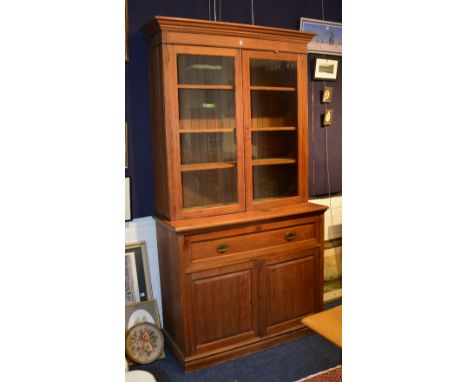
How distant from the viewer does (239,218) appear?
8.67ft

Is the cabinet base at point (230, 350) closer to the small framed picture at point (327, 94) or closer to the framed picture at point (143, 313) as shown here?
the framed picture at point (143, 313)

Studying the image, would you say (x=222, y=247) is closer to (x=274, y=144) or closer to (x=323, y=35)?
(x=274, y=144)

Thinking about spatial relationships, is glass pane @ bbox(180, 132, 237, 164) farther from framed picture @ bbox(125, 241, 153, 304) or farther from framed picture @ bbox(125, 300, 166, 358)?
framed picture @ bbox(125, 300, 166, 358)

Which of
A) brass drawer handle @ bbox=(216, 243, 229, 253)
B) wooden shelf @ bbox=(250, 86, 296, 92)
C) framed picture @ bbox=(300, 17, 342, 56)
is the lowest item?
brass drawer handle @ bbox=(216, 243, 229, 253)

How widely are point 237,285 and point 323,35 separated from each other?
2134 millimetres

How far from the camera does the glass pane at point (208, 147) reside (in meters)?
2.65

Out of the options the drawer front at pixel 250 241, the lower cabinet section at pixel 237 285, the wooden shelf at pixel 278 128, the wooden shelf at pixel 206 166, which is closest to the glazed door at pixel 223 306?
the lower cabinet section at pixel 237 285

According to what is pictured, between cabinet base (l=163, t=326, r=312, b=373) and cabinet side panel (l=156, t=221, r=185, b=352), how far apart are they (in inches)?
2.3

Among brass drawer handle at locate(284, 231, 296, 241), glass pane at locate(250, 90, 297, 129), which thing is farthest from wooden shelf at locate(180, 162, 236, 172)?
brass drawer handle at locate(284, 231, 296, 241)

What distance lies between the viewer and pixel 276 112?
295cm

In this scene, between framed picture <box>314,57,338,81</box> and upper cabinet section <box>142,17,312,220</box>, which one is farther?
framed picture <box>314,57,338,81</box>

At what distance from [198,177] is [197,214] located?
242 mm

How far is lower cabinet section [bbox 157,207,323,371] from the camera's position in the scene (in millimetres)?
2531
